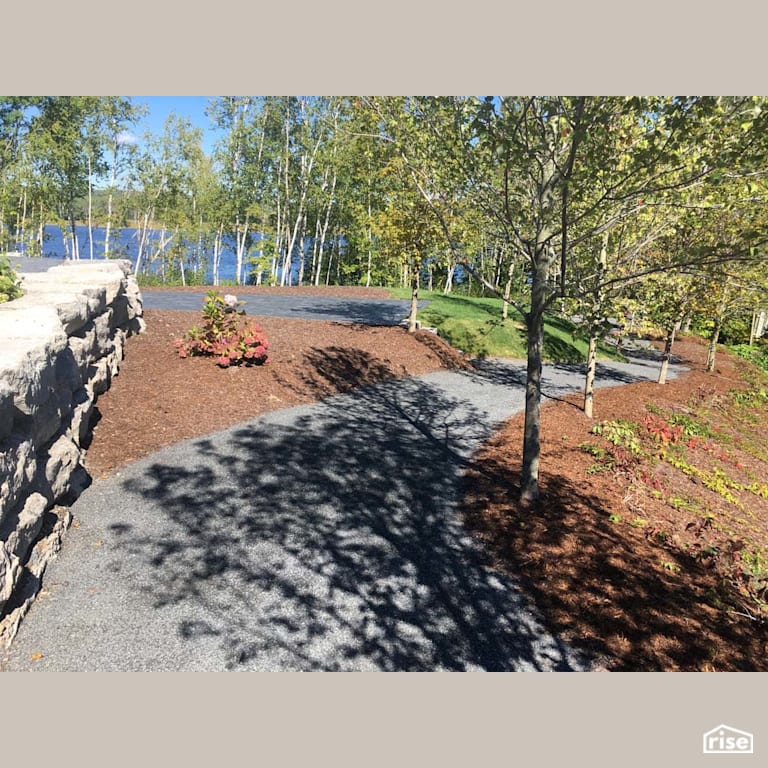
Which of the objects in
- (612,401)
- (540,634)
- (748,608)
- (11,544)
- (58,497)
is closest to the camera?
(11,544)

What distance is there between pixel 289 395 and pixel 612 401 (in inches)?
315

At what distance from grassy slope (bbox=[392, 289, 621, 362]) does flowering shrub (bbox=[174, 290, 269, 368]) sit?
6812 millimetres

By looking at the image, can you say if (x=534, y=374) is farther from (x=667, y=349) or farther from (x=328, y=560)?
(x=667, y=349)

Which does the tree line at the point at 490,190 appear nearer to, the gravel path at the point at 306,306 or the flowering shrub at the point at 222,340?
the gravel path at the point at 306,306

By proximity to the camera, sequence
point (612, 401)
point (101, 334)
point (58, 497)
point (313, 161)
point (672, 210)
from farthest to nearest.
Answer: point (313, 161) < point (612, 401) < point (101, 334) < point (672, 210) < point (58, 497)

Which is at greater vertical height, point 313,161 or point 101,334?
point 313,161

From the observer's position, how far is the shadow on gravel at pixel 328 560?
4195 mm

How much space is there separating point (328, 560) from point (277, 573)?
54 cm

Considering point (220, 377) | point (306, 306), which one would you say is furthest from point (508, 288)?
point (220, 377)

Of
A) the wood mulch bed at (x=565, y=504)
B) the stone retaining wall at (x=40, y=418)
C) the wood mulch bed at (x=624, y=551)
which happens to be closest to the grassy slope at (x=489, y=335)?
the wood mulch bed at (x=565, y=504)

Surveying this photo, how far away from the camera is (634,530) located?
628 cm

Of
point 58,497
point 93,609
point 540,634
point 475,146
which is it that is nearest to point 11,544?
point 93,609

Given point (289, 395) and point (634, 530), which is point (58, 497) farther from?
point (634, 530)

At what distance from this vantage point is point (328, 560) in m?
5.29
